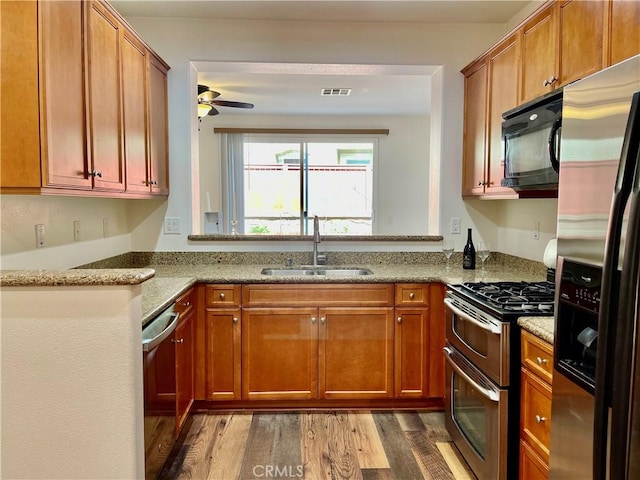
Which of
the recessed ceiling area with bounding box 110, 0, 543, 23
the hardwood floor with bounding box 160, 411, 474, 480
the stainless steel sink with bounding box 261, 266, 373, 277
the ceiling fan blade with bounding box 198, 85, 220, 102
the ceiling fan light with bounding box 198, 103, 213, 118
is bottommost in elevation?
the hardwood floor with bounding box 160, 411, 474, 480

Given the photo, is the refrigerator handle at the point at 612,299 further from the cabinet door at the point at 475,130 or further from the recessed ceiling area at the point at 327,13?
the recessed ceiling area at the point at 327,13

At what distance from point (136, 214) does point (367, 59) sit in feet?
6.52

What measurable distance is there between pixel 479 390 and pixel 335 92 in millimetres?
3836

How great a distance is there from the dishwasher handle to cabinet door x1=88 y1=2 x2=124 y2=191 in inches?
26.7

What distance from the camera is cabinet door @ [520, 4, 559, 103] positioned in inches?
81.7

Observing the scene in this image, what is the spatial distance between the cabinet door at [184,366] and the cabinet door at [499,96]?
197cm

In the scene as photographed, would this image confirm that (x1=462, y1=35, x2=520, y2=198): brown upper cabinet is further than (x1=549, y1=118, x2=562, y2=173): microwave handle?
Yes

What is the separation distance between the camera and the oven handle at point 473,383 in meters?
1.82

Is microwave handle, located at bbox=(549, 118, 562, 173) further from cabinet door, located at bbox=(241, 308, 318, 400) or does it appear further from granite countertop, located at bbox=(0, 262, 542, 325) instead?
cabinet door, located at bbox=(241, 308, 318, 400)

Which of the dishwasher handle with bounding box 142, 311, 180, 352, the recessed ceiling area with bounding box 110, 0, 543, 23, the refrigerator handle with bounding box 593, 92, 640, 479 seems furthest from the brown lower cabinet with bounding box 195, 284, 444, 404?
the recessed ceiling area with bounding box 110, 0, 543, 23

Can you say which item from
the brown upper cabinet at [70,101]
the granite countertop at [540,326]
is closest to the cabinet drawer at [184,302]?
the brown upper cabinet at [70,101]

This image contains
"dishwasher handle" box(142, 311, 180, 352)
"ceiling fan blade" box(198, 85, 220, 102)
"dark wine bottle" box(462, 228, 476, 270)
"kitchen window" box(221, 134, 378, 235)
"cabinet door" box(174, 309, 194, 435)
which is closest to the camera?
"dishwasher handle" box(142, 311, 180, 352)

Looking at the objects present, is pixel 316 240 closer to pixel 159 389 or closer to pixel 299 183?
pixel 159 389

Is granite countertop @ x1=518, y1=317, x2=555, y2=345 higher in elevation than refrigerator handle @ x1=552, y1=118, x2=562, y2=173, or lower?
lower
